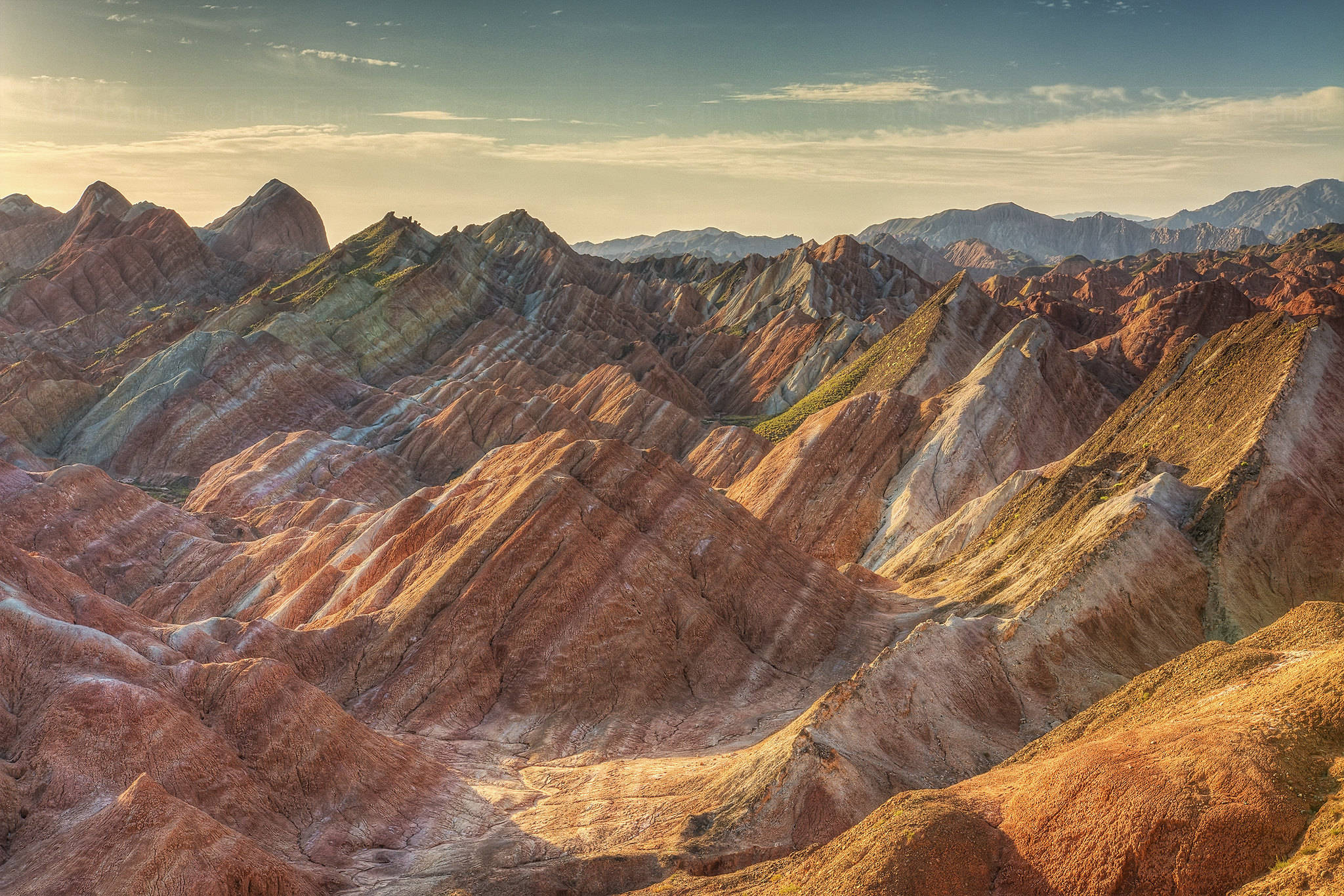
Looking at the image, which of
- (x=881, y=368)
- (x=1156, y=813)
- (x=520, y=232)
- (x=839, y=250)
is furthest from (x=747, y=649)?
(x=520, y=232)

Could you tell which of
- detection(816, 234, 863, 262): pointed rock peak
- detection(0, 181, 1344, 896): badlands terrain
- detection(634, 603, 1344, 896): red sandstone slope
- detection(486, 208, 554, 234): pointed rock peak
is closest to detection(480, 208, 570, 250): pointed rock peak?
detection(486, 208, 554, 234): pointed rock peak

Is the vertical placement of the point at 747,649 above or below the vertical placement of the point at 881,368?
below

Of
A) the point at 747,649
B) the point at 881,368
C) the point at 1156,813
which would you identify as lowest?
the point at 747,649

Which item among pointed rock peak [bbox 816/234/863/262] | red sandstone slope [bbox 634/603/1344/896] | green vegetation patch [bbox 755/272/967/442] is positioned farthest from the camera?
pointed rock peak [bbox 816/234/863/262]

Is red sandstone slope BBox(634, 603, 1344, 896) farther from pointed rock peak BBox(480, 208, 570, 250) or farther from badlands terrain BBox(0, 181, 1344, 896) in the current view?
pointed rock peak BBox(480, 208, 570, 250)

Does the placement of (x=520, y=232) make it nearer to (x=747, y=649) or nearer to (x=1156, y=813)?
(x=747, y=649)

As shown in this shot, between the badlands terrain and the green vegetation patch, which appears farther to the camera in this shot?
the green vegetation patch

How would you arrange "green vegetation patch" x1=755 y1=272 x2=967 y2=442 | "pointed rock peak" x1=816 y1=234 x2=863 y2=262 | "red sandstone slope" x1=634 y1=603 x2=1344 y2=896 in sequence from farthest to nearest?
"pointed rock peak" x1=816 y1=234 x2=863 y2=262 → "green vegetation patch" x1=755 y1=272 x2=967 y2=442 → "red sandstone slope" x1=634 y1=603 x2=1344 y2=896

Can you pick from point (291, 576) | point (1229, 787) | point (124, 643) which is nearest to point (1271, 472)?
point (1229, 787)

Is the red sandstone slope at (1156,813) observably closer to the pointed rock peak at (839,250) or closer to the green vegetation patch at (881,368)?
the green vegetation patch at (881,368)
